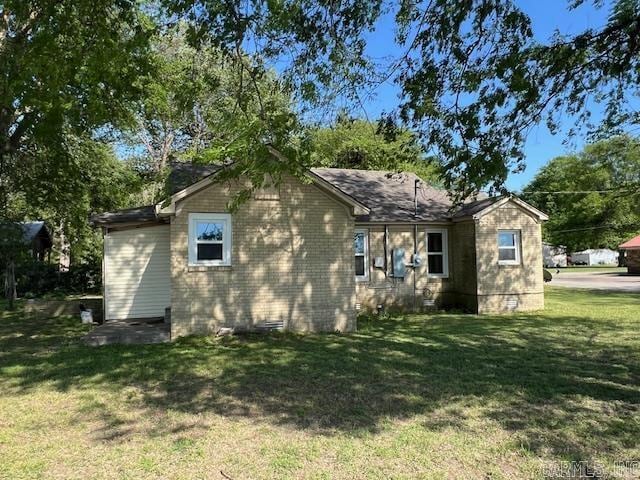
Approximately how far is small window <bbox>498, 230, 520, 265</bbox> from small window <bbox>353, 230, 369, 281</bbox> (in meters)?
4.52

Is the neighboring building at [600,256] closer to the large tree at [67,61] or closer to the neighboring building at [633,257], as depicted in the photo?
the neighboring building at [633,257]

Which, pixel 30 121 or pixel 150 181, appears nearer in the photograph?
pixel 30 121

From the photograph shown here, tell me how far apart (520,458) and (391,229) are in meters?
12.5

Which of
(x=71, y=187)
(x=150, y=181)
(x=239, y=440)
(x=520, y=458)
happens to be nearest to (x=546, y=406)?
(x=520, y=458)

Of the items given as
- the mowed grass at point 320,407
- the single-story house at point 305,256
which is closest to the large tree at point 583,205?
the single-story house at point 305,256

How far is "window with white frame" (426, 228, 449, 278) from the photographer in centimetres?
1761

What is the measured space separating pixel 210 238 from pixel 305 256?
8.14ft

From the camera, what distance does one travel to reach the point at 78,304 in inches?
691

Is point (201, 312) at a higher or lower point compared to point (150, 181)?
lower

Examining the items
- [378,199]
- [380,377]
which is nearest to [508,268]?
[378,199]

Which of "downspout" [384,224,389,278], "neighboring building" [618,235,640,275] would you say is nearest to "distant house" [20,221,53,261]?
"downspout" [384,224,389,278]

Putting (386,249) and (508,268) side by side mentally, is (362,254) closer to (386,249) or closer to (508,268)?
(386,249)

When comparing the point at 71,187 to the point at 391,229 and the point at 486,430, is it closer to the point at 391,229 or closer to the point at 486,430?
the point at 391,229

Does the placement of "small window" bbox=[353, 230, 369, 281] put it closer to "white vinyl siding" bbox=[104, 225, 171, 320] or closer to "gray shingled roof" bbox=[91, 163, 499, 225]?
"gray shingled roof" bbox=[91, 163, 499, 225]
